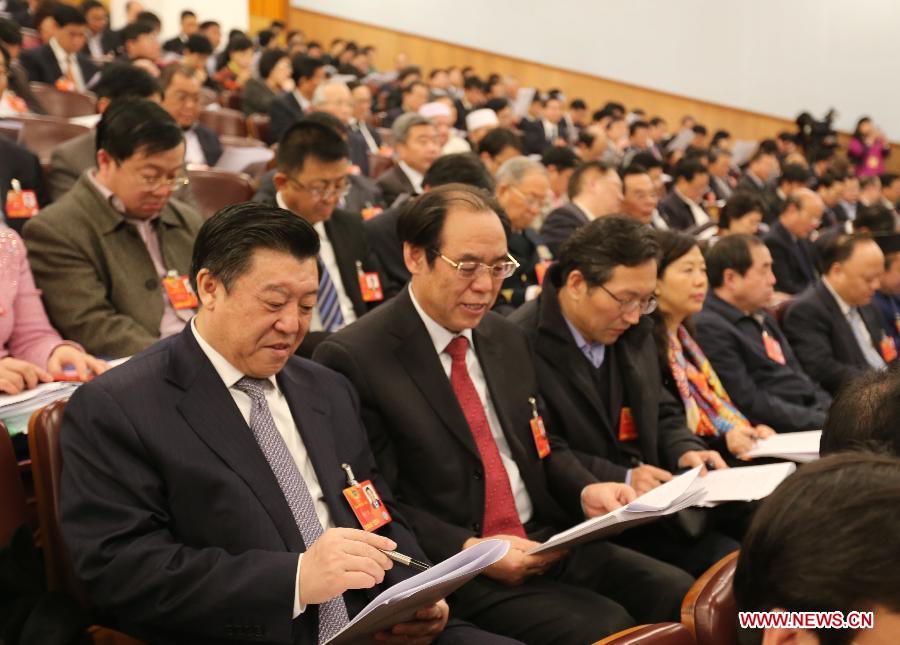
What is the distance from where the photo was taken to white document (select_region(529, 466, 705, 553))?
1701 mm

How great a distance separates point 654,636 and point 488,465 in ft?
2.70

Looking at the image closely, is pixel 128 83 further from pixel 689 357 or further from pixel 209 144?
pixel 689 357

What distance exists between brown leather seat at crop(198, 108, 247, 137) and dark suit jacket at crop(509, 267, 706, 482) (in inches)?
173

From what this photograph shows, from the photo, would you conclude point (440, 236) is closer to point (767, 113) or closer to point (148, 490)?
point (148, 490)

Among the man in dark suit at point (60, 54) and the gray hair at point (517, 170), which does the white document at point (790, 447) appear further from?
the man in dark suit at point (60, 54)

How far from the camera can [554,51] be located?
14.0 m

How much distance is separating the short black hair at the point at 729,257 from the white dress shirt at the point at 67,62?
508cm

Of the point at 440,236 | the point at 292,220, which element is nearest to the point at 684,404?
the point at 440,236

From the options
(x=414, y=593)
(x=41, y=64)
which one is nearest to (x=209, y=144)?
(x=41, y=64)

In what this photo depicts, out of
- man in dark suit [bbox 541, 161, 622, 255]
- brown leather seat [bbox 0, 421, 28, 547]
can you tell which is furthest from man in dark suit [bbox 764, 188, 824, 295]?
brown leather seat [bbox 0, 421, 28, 547]

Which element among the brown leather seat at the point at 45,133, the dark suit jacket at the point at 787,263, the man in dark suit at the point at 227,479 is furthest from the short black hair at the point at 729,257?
the dark suit jacket at the point at 787,263

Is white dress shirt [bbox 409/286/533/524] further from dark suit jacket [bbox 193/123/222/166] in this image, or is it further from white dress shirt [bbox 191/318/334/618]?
dark suit jacket [bbox 193/123/222/166]

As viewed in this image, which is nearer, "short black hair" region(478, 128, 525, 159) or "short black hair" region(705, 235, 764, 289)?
"short black hair" region(705, 235, 764, 289)

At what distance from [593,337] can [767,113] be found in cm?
1185
